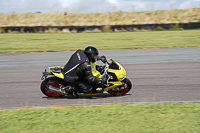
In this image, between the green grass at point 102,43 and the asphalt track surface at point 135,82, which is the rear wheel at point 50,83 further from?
the green grass at point 102,43

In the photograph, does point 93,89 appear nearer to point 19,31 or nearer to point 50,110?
point 50,110

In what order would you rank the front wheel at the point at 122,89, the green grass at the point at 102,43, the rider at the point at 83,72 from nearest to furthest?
the rider at the point at 83,72, the front wheel at the point at 122,89, the green grass at the point at 102,43

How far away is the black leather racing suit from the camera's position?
283 inches

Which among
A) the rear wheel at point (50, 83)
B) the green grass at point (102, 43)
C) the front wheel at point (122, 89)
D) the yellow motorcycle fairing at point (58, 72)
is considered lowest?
the front wheel at point (122, 89)

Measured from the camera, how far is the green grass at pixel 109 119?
4.75 meters

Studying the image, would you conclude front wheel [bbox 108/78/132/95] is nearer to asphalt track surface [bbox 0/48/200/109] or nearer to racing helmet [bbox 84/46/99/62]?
asphalt track surface [bbox 0/48/200/109]

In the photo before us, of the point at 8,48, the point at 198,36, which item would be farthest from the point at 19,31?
the point at 198,36

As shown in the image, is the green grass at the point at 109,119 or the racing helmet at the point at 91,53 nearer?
the green grass at the point at 109,119

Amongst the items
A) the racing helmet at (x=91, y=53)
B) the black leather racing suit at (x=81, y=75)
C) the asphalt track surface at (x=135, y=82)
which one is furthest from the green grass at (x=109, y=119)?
the racing helmet at (x=91, y=53)

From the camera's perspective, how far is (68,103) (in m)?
7.09

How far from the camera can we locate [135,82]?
9430 millimetres

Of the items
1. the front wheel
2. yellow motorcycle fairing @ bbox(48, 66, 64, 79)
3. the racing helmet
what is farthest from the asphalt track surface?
the racing helmet

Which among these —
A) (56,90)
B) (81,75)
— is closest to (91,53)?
(81,75)

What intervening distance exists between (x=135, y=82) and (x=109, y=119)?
430cm
